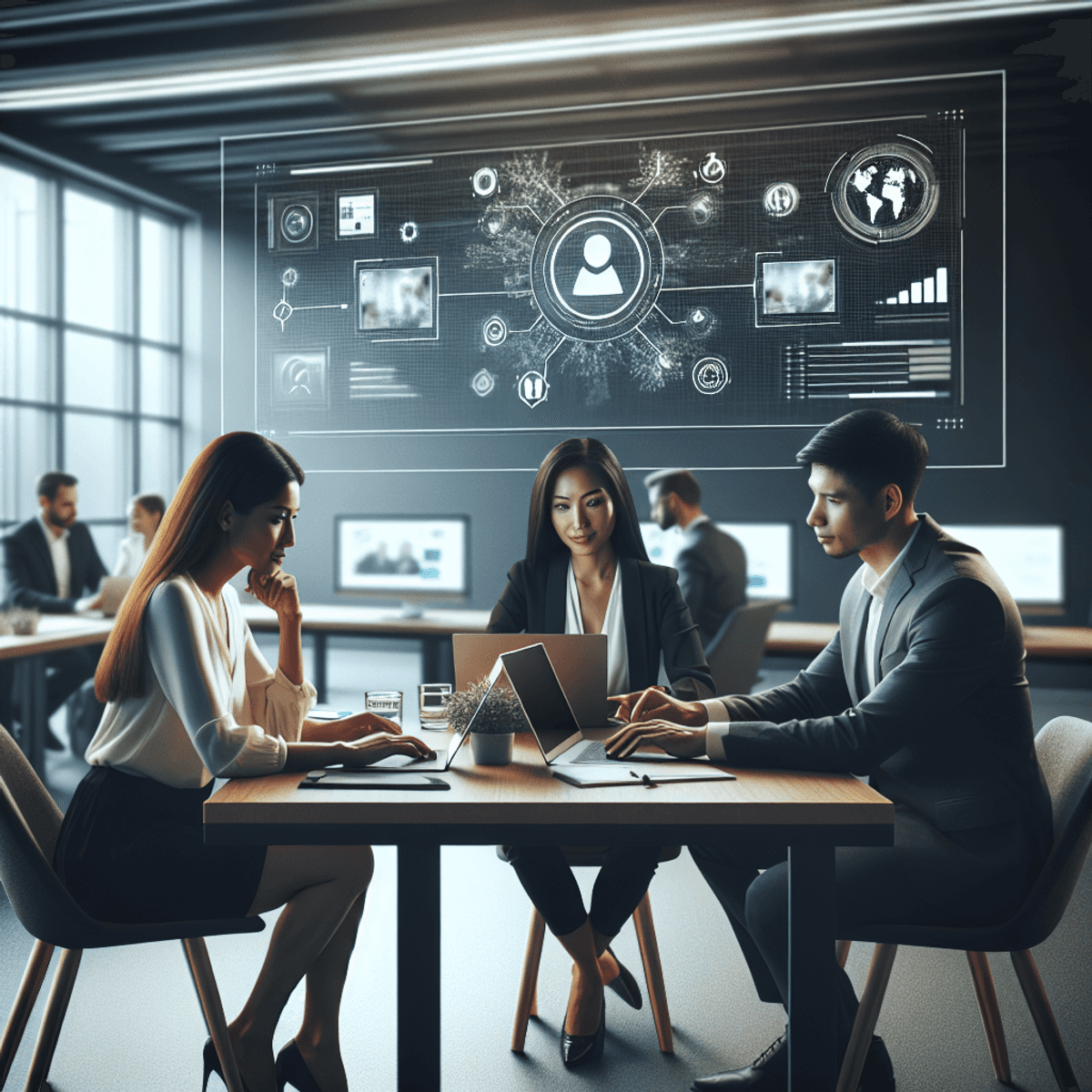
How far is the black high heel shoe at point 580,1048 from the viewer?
2.12 meters

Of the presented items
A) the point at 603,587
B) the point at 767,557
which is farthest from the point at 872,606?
the point at 767,557

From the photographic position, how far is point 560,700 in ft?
6.44

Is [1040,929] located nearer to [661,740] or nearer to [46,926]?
[661,740]

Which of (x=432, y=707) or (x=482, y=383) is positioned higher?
(x=482, y=383)

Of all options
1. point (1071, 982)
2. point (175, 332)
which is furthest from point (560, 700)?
point (175, 332)

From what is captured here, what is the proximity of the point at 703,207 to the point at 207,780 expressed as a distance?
9.37 feet

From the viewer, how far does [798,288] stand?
369 cm

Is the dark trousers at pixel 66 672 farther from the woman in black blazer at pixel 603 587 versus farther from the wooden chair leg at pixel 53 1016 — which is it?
the wooden chair leg at pixel 53 1016

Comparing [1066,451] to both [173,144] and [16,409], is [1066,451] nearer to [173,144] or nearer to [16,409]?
[173,144]

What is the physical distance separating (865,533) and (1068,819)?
23.7 inches

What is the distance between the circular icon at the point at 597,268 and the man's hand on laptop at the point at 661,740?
7.63ft

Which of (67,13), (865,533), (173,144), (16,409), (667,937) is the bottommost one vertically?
(667,937)

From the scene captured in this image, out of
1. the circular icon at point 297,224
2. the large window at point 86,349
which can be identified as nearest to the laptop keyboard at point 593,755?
the circular icon at point 297,224

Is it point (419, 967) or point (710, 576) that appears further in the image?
point (710, 576)
